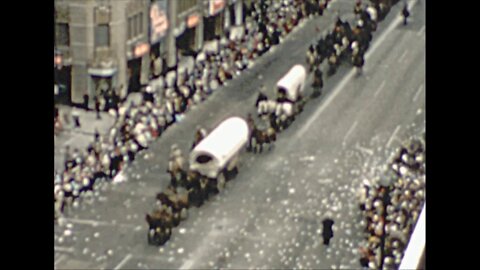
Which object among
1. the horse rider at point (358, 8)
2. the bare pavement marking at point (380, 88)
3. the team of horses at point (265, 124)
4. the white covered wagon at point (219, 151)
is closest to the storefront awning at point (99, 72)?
the team of horses at point (265, 124)

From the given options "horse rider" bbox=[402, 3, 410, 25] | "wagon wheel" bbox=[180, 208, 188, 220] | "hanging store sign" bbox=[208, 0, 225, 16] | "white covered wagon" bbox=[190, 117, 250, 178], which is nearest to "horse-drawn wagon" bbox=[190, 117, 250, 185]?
"white covered wagon" bbox=[190, 117, 250, 178]

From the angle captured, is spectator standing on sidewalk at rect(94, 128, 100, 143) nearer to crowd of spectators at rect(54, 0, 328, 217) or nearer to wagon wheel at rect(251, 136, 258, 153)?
crowd of spectators at rect(54, 0, 328, 217)

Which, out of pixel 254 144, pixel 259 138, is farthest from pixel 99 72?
pixel 259 138

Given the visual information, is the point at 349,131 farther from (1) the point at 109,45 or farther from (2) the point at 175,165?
(1) the point at 109,45

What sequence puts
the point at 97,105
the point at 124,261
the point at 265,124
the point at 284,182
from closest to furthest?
the point at 124,261, the point at 284,182, the point at 97,105, the point at 265,124

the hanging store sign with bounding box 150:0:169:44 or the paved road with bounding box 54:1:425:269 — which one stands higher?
the hanging store sign with bounding box 150:0:169:44

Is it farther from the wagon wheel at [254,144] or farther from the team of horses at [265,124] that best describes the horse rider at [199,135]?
the wagon wheel at [254,144]
